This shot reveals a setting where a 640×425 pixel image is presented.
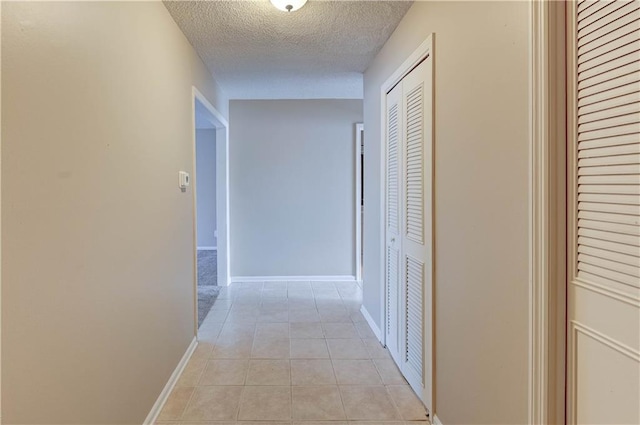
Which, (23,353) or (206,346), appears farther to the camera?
(206,346)

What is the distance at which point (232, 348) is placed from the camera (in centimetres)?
271

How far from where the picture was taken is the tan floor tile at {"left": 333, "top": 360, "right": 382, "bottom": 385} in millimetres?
2234

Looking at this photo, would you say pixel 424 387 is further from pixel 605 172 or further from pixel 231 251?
pixel 231 251

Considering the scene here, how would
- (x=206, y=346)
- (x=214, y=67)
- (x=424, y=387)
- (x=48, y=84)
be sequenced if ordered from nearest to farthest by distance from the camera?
(x=48, y=84), (x=424, y=387), (x=206, y=346), (x=214, y=67)

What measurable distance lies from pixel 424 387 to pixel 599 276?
132 cm

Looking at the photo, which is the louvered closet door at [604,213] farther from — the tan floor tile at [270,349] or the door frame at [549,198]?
the tan floor tile at [270,349]

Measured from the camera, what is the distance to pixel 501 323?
1.22 meters

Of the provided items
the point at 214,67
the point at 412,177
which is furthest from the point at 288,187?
the point at 412,177

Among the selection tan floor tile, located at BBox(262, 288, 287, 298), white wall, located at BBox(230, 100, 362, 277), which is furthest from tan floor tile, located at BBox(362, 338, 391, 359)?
white wall, located at BBox(230, 100, 362, 277)

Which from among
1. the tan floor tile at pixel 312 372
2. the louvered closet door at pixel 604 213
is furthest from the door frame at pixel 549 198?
the tan floor tile at pixel 312 372

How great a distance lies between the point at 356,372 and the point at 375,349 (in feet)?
1.28

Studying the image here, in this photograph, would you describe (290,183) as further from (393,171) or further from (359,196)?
(393,171)

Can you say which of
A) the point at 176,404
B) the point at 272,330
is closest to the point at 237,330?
the point at 272,330

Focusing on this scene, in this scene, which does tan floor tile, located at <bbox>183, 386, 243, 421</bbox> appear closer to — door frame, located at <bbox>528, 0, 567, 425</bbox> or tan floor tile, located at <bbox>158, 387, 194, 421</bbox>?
tan floor tile, located at <bbox>158, 387, 194, 421</bbox>
